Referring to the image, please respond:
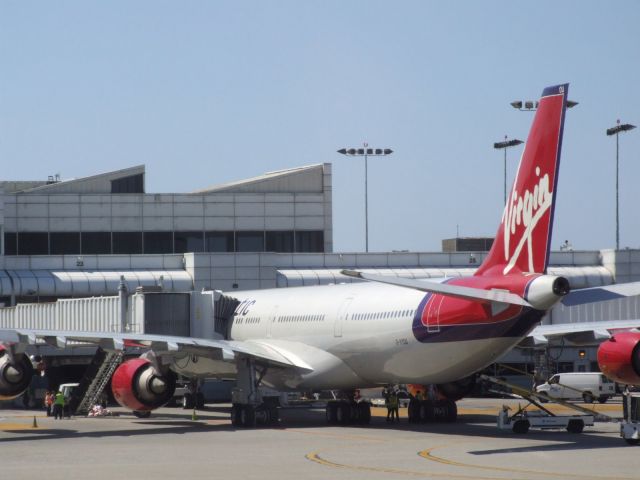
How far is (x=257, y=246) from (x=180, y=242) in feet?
15.3

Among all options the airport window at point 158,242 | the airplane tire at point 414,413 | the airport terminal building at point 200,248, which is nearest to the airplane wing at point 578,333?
the airplane tire at point 414,413

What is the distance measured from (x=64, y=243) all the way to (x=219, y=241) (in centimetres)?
918

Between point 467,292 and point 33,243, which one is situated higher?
point 33,243

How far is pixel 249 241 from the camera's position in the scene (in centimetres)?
7656

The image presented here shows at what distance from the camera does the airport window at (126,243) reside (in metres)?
74.9

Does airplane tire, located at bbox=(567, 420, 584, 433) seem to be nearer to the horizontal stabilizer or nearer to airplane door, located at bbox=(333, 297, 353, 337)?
the horizontal stabilizer

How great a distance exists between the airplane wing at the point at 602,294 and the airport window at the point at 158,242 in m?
45.2

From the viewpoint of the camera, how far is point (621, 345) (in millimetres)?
35750

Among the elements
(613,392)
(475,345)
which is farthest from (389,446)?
(613,392)

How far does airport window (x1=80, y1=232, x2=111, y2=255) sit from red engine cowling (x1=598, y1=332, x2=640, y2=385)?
43.8m

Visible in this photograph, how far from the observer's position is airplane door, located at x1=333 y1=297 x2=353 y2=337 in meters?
40.6

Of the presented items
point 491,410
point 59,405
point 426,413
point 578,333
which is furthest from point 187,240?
point 578,333

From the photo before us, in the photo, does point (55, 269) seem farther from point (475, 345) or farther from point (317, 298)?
point (475, 345)

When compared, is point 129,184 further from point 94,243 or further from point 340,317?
point 340,317
